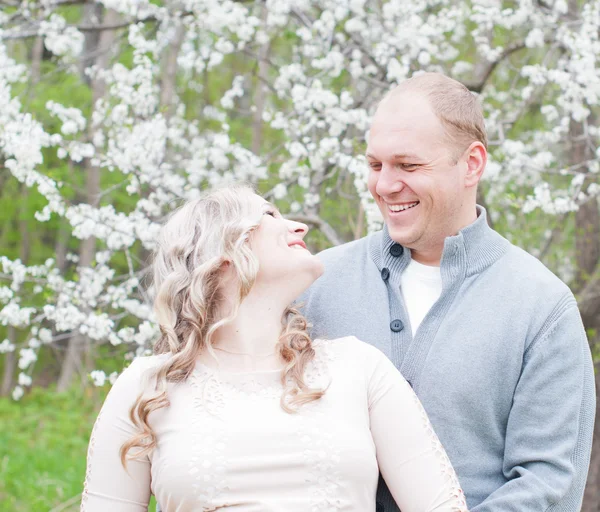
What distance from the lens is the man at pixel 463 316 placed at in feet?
7.65

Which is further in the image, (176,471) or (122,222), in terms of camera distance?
(122,222)

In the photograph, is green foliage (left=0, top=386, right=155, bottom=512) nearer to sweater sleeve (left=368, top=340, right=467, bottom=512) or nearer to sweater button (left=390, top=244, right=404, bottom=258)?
sweater button (left=390, top=244, right=404, bottom=258)

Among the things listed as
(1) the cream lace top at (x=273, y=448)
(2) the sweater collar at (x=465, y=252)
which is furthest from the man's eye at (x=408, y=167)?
(1) the cream lace top at (x=273, y=448)

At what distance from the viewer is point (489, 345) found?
2402 millimetres

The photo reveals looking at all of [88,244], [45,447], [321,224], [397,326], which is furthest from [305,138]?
[88,244]

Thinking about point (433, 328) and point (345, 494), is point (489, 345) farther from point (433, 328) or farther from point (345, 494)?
point (345, 494)

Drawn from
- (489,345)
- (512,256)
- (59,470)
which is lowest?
(59,470)

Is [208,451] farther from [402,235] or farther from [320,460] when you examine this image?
[402,235]

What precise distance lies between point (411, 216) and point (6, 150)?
2329 millimetres

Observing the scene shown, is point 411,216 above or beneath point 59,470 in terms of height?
above

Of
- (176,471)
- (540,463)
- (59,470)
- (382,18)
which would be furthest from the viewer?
(59,470)

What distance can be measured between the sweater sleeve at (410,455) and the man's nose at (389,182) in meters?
0.57

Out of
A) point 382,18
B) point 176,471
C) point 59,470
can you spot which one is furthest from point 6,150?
point 59,470

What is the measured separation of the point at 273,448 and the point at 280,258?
1.71 feet
